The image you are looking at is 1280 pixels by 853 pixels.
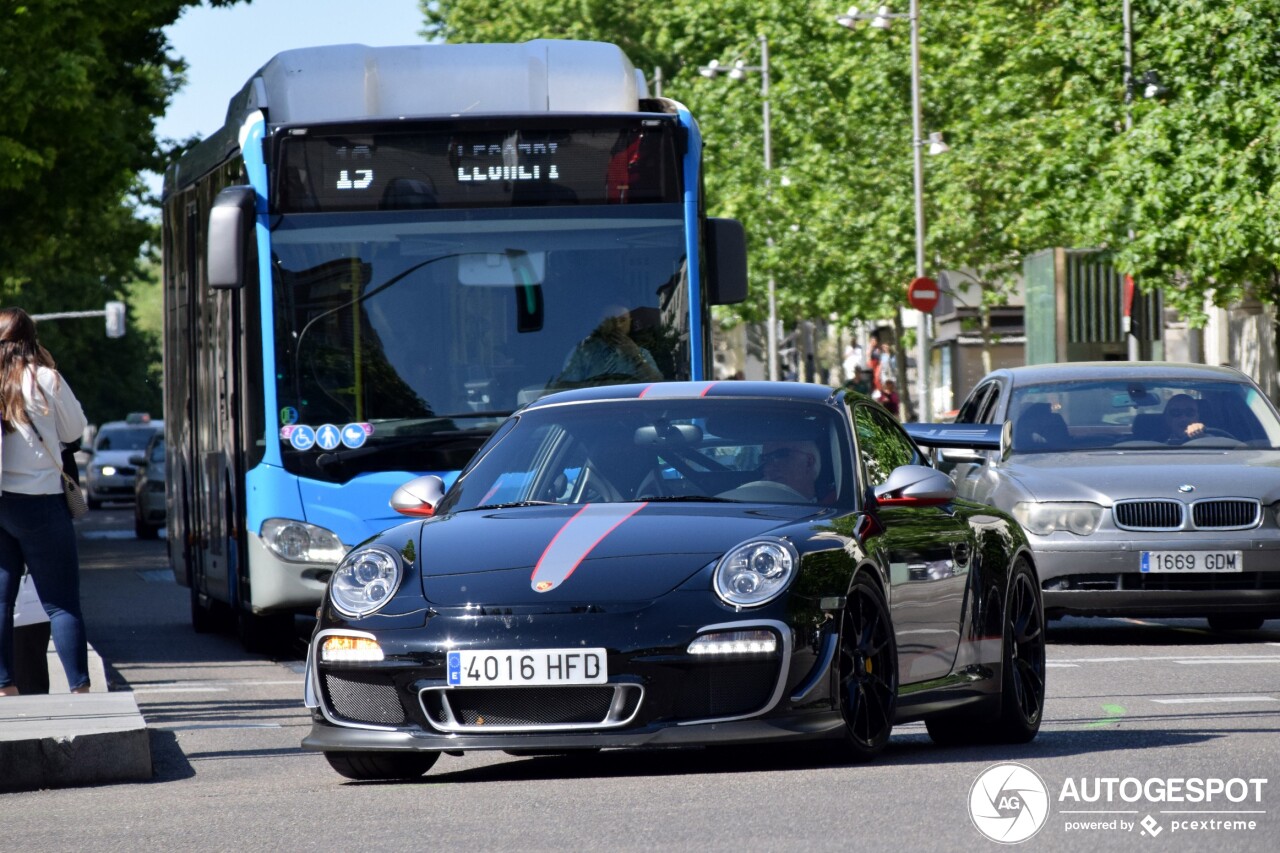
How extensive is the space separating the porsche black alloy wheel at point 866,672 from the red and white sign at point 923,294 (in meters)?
34.8

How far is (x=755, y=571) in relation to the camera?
780cm

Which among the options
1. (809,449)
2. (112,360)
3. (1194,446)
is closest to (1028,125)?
(1194,446)

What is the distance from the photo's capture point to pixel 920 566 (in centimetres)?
863

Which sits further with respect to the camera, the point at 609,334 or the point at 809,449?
the point at 609,334

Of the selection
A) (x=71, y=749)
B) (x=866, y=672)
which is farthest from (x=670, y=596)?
(x=71, y=749)

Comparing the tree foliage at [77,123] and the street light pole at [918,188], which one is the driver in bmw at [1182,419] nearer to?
the tree foliage at [77,123]

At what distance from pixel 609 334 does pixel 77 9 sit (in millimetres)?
18719

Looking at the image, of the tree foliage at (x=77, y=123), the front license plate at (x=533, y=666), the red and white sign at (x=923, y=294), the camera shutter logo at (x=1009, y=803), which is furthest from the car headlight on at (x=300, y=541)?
the red and white sign at (x=923, y=294)

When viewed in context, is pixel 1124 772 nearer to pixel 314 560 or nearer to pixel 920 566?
pixel 920 566

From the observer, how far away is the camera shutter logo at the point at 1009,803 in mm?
6574

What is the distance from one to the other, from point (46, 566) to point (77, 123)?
21779mm

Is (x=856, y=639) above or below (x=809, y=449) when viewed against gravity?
below

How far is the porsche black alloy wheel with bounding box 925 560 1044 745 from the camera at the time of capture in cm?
910

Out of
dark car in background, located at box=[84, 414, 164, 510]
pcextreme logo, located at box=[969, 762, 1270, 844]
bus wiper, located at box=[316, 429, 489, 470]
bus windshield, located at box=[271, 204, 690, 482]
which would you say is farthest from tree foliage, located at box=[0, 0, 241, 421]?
Result: pcextreme logo, located at box=[969, 762, 1270, 844]
